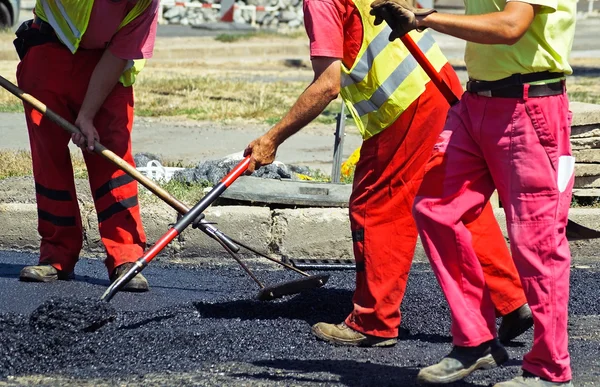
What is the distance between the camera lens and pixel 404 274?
4.46 metres

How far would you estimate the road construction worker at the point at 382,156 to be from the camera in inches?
166

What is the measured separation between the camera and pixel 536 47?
11.8ft

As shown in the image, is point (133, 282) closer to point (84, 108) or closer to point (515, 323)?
point (84, 108)

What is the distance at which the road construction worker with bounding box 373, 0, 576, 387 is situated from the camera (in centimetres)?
356

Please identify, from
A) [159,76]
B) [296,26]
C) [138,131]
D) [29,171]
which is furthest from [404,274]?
[296,26]

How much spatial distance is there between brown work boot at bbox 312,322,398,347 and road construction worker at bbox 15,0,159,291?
3.95 feet

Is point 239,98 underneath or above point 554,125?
underneath

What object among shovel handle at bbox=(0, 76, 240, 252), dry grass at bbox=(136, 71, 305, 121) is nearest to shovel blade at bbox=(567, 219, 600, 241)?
shovel handle at bbox=(0, 76, 240, 252)

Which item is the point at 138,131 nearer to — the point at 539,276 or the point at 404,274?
the point at 404,274

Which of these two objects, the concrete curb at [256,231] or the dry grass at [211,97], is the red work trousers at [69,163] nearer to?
the concrete curb at [256,231]

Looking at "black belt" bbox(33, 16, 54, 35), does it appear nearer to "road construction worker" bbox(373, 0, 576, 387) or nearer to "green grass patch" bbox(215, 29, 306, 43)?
"road construction worker" bbox(373, 0, 576, 387)

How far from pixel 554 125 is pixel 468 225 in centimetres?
60

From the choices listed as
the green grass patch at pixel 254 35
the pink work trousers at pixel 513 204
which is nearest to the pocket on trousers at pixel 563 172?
the pink work trousers at pixel 513 204

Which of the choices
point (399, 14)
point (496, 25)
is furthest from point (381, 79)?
point (496, 25)
